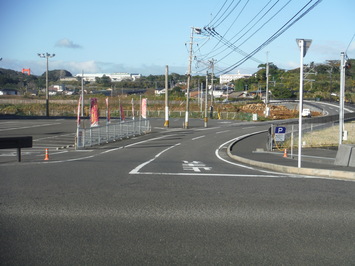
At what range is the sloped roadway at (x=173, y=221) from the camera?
622 centimetres

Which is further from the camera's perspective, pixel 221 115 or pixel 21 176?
pixel 221 115

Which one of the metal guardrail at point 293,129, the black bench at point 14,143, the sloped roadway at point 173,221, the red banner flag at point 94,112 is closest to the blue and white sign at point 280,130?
the metal guardrail at point 293,129

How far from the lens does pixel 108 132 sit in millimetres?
36469

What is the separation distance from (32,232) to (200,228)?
2.74 m

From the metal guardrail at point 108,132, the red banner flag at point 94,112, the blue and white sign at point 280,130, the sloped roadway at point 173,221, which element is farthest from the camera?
the red banner flag at point 94,112

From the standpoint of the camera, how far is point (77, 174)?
1366cm

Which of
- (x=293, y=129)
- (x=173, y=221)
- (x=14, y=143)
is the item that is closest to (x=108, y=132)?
(x=293, y=129)

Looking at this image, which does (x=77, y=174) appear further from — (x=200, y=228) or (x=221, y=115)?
(x=221, y=115)

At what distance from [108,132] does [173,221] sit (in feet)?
95.3

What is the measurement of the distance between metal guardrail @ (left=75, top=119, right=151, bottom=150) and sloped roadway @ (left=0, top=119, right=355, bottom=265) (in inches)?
679

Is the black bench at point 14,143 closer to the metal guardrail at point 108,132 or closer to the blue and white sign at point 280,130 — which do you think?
the metal guardrail at point 108,132

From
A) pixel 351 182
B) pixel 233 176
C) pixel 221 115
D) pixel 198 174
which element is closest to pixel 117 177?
pixel 198 174

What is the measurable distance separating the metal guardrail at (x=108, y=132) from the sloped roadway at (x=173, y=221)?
17.3 metres

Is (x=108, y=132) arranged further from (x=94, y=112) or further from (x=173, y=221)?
(x=173, y=221)
